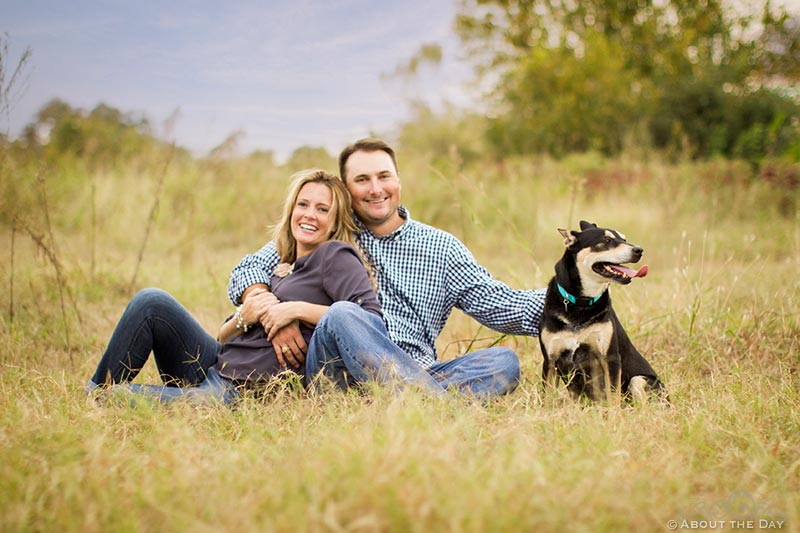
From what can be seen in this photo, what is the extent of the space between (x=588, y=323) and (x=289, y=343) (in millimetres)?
1487

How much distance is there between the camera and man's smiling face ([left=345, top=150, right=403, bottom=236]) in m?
3.73

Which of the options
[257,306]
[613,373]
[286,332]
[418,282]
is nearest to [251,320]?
[257,306]

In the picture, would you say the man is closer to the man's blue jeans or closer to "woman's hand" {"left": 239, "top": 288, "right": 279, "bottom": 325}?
the man's blue jeans

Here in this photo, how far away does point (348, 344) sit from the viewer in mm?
2984

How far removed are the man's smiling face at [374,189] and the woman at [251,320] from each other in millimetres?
200

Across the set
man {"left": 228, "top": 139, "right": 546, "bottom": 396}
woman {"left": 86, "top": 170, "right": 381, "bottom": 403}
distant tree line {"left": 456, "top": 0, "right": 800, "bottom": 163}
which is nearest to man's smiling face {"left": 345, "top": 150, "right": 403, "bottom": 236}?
man {"left": 228, "top": 139, "right": 546, "bottom": 396}

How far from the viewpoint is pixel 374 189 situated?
3.71 meters

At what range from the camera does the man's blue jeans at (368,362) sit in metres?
2.98

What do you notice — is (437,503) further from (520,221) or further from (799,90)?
(799,90)

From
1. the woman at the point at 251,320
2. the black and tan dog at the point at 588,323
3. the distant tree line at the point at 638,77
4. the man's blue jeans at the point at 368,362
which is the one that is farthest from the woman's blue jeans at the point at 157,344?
the distant tree line at the point at 638,77

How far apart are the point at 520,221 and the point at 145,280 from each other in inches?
204

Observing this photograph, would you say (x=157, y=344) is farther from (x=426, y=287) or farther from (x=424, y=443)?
(x=424, y=443)

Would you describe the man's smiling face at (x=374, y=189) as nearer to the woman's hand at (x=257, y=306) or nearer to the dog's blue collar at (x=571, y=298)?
the woman's hand at (x=257, y=306)

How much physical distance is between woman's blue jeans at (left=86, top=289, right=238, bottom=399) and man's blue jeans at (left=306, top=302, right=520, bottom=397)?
57cm
